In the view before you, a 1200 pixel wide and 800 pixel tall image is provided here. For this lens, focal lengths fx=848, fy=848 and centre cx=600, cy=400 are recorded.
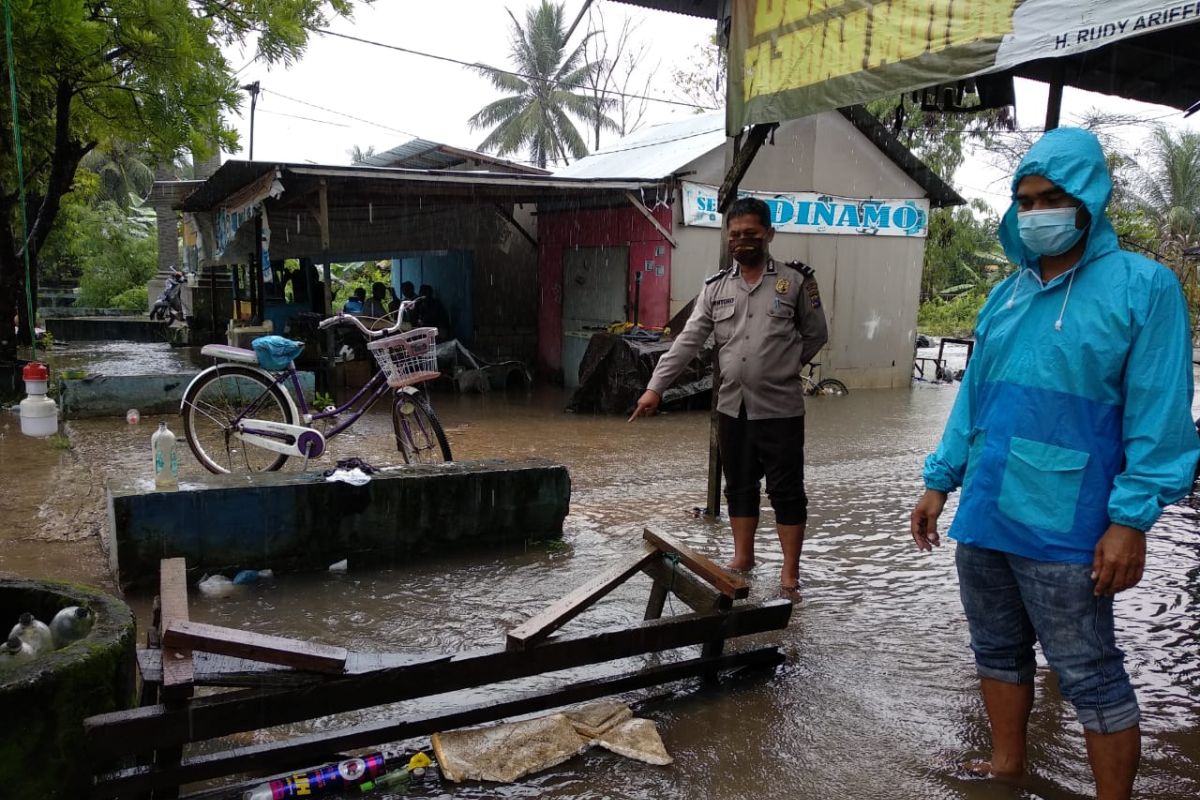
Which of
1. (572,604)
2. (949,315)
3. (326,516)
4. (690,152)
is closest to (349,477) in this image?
(326,516)

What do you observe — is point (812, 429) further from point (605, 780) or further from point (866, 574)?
point (605, 780)

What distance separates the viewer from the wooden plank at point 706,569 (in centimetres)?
328

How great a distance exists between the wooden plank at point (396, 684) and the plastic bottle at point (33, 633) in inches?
14.5

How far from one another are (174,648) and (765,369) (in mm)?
2815

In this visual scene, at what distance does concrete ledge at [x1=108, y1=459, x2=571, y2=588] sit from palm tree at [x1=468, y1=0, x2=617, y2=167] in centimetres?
3027

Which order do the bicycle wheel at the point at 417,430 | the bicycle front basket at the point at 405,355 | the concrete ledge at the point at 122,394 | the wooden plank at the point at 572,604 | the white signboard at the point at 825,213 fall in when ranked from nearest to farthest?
the wooden plank at the point at 572,604 < the bicycle front basket at the point at 405,355 < the bicycle wheel at the point at 417,430 < the concrete ledge at the point at 122,394 < the white signboard at the point at 825,213

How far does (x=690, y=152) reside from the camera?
12516 millimetres

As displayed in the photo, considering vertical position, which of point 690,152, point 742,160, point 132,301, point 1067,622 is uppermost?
point 690,152

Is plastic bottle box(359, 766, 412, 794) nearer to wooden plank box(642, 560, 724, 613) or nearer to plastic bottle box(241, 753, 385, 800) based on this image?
plastic bottle box(241, 753, 385, 800)

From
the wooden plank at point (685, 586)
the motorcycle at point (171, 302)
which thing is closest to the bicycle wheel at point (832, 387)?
the wooden plank at point (685, 586)

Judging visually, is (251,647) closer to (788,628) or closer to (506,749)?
(506,749)

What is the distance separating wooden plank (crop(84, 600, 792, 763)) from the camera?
238 centimetres

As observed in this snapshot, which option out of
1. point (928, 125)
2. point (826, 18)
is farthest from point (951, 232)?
point (826, 18)

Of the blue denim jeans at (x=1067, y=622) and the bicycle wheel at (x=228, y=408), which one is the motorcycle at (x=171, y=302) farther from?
the blue denim jeans at (x=1067, y=622)
